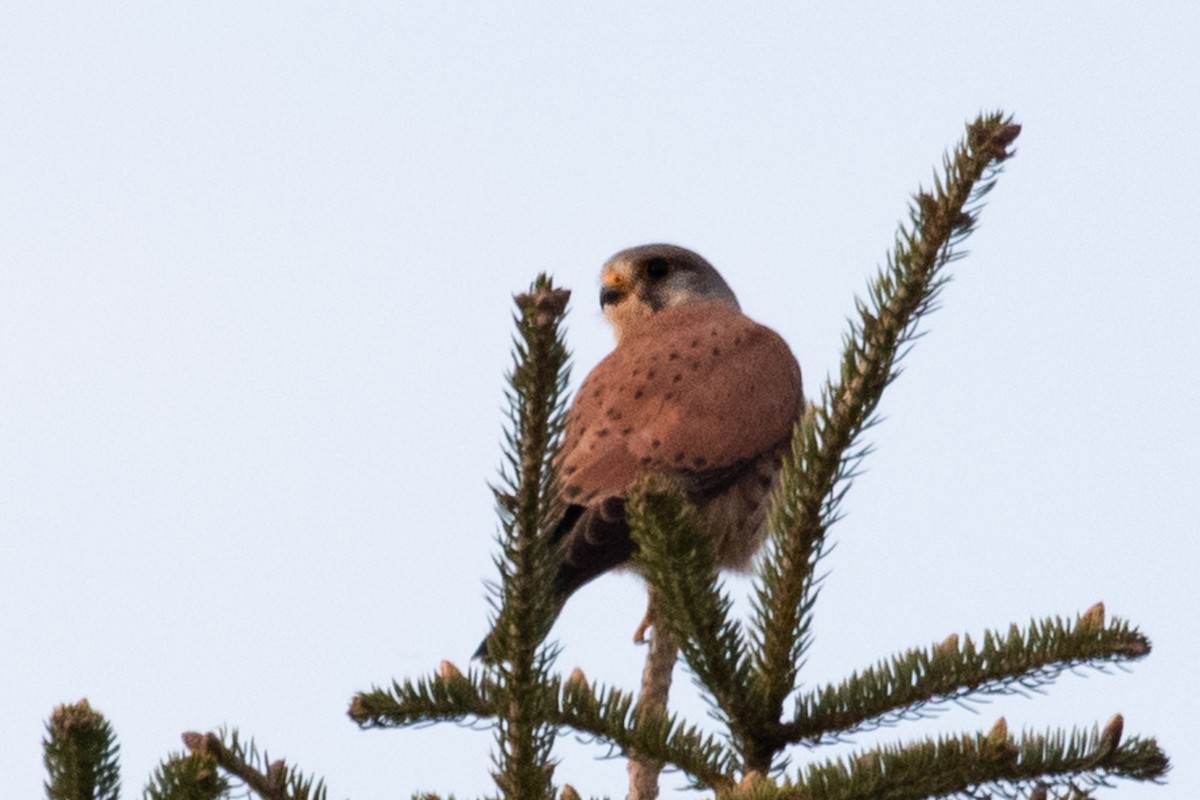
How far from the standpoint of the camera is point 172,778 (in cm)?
165

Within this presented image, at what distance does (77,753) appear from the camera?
177cm

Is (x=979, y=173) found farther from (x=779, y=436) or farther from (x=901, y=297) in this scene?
(x=779, y=436)

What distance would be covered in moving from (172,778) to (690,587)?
0.71m

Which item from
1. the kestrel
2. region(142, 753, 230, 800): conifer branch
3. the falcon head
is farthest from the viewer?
the falcon head

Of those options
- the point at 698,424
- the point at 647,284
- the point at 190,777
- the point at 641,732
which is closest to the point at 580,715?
the point at 641,732

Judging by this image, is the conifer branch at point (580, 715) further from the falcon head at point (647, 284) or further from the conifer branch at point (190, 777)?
the falcon head at point (647, 284)

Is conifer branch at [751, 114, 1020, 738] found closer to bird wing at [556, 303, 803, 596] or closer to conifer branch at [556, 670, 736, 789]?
conifer branch at [556, 670, 736, 789]

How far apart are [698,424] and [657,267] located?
1581 mm

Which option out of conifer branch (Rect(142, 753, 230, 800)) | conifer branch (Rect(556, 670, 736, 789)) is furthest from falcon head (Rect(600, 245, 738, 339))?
conifer branch (Rect(142, 753, 230, 800))

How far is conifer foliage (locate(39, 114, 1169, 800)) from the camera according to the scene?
1.77 m

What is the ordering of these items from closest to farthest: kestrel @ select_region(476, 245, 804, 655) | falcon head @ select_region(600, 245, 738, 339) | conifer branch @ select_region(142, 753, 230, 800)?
conifer branch @ select_region(142, 753, 230, 800)
kestrel @ select_region(476, 245, 804, 655)
falcon head @ select_region(600, 245, 738, 339)

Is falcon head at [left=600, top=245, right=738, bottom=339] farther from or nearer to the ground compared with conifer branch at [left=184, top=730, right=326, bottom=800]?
farther from the ground

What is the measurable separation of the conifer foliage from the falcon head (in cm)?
352

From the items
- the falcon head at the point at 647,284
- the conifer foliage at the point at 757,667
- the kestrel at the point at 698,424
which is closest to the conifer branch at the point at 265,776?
the conifer foliage at the point at 757,667
